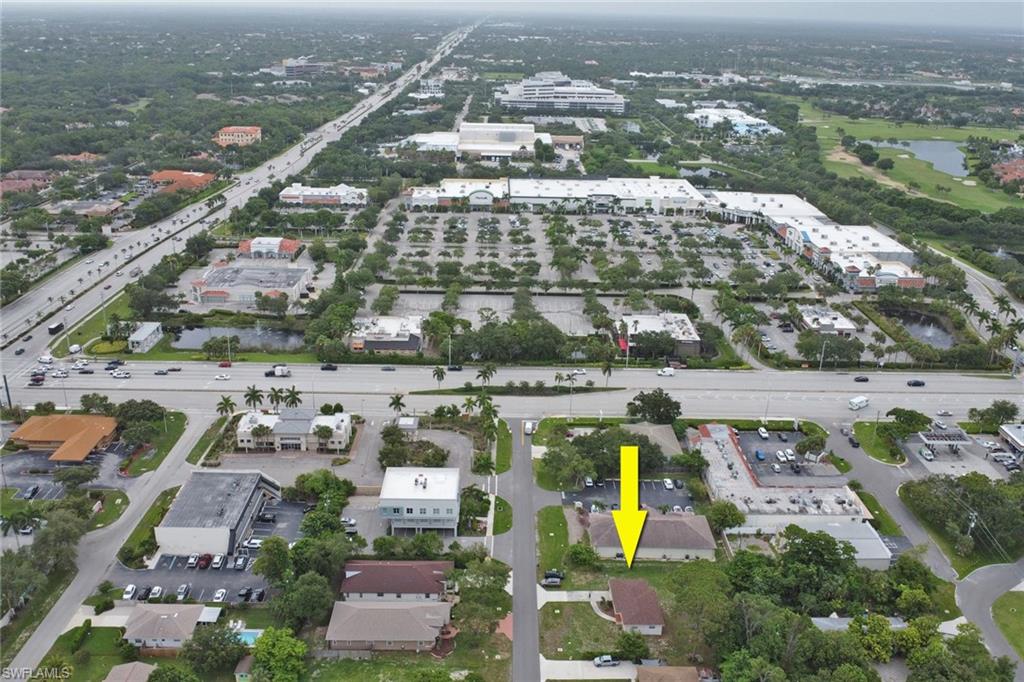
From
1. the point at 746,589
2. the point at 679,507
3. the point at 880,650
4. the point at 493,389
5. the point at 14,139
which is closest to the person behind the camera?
the point at 880,650

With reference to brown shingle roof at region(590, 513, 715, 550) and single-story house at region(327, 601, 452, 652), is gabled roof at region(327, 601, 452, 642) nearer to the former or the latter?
single-story house at region(327, 601, 452, 652)

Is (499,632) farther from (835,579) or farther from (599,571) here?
(835,579)

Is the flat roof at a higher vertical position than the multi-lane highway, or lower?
lower

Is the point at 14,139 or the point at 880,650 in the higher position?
the point at 14,139

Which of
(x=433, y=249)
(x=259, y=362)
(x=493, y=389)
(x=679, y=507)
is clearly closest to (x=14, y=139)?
(x=433, y=249)

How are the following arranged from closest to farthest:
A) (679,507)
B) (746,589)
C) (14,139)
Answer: (746,589) < (679,507) < (14,139)

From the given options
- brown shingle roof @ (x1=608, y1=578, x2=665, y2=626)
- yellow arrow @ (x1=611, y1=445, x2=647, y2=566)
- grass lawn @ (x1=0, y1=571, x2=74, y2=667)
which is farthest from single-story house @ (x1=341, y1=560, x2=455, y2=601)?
grass lawn @ (x1=0, y1=571, x2=74, y2=667)

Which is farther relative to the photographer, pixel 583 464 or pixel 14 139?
pixel 14 139
